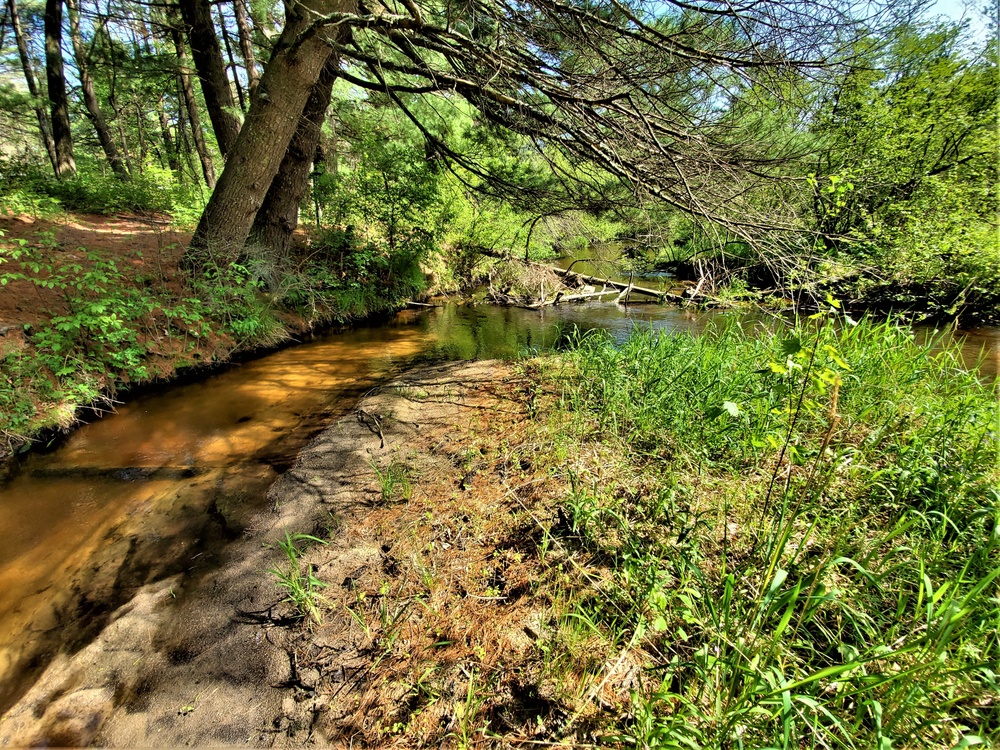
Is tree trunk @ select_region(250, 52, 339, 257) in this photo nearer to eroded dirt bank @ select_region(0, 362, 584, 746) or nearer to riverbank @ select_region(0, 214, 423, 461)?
riverbank @ select_region(0, 214, 423, 461)

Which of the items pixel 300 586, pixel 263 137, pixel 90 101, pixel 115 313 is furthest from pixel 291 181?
pixel 90 101

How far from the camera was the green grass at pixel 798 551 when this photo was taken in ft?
3.67

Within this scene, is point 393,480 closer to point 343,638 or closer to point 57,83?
point 343,638

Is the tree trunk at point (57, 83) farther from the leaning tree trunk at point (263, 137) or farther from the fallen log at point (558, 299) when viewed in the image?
the fallen log at point (558, 299)

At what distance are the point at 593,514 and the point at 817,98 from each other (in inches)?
150

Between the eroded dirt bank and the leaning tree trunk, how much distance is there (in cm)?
462

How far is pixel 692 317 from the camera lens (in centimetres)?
778

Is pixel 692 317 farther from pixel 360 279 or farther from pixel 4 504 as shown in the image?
pixel 4 504

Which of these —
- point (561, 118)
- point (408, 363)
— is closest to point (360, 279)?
point (408, 363)

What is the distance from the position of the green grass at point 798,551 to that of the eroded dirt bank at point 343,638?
305 millimetres

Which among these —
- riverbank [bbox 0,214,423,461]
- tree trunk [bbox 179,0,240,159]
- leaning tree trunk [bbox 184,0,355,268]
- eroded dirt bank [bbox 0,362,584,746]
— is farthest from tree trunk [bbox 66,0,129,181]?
eroded dirt bank [bbox 0,362,584,746]

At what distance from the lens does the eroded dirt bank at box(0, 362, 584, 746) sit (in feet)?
4.45

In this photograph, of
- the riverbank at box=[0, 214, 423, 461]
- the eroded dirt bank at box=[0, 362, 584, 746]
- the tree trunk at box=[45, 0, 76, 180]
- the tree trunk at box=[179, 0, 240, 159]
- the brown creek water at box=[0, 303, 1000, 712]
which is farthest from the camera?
the tree trunk at box=[45, 0, 76, 180]

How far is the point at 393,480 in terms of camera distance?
2555mm
